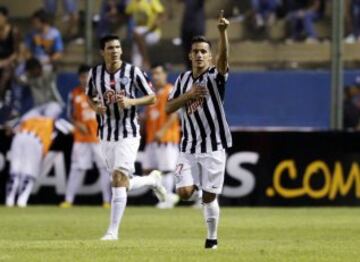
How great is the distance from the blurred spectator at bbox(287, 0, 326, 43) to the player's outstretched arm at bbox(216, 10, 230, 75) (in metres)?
9.57

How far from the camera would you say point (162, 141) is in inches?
803

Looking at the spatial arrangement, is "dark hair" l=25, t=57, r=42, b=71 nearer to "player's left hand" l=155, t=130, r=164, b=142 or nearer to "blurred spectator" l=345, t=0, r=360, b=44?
"player's left hand" l=155, t=130, r=164, b=142

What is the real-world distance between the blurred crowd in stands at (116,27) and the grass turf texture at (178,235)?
8.92ft

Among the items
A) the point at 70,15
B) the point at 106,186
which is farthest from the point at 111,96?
the point at 70,15

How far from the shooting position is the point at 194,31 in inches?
844

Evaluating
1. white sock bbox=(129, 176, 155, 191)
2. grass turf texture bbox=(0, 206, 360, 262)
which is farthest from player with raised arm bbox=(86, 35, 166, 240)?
grass turf texture bbox=(0, 206, 360, 262)

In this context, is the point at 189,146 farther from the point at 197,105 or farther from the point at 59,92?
the point at 59,92

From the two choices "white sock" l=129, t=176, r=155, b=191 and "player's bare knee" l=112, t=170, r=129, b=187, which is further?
"white sock" l=129, t=176, r=155, b=191

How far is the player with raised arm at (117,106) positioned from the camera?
1353 centimetres

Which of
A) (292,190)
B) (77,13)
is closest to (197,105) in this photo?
(292,190)

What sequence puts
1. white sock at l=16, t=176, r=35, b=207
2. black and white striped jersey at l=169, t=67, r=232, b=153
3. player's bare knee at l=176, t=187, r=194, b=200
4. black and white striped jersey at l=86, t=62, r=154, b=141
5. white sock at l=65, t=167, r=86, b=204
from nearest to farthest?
1. player's bare knee at l=176, t=187, r=194, b=200
2. black and white striped jersey at l=169, t=67, r=232, b=153
3. black and white striped jersey at l=86, t=62, r=154, b=141
4. white sock at l=65, t=167, r=86, b=204
5. white sock at l=16, t=176, r=35, b=207

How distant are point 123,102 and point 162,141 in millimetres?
7038

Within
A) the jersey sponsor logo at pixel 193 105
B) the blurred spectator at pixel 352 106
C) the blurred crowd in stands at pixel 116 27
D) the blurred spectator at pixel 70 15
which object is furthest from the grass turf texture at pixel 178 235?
the blurred spectator at pixel 70 15

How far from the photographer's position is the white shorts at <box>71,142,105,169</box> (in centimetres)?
2019
